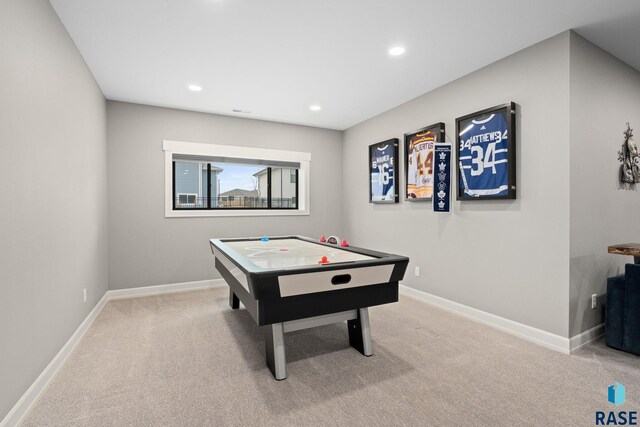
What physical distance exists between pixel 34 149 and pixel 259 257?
1.68 metres

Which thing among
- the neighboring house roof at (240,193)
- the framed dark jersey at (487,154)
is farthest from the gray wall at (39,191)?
the framed dark jersey at (487,154)

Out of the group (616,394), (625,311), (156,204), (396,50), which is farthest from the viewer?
→ (156,204)

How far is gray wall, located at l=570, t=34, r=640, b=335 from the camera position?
254 centimetres

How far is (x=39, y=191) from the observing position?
79.4 inches

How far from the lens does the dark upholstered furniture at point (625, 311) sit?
94.2 inches

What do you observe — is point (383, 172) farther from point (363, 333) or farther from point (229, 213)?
point (363, 333)

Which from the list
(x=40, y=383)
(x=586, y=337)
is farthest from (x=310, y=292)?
(x=586, y=337)

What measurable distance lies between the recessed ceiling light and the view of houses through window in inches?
111

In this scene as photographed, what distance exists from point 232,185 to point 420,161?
305 centimetres

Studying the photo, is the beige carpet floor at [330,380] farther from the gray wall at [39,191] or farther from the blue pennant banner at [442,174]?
the blue pennant banner at [442,174]

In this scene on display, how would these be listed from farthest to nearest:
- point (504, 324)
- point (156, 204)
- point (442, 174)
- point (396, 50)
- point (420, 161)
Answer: point (156, 204), point (420, 161), point (442, 174), point (504, 324), point (396, 50)

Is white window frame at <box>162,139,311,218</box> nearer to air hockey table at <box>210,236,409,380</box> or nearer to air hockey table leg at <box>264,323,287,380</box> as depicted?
air hockey table at <box>210,236,409,380</box>

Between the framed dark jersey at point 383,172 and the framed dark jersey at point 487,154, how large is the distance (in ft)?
3.56

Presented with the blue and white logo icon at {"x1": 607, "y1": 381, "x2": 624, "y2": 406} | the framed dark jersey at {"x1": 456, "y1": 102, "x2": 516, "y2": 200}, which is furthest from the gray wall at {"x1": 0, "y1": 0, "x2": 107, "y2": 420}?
the framed dark jersey at {"x1": 456, "y1": 102, "x2": 516, "y2": 200}
